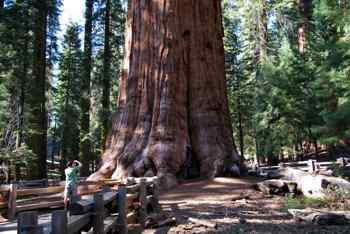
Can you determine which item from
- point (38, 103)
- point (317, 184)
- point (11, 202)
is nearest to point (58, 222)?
point (11, 202)

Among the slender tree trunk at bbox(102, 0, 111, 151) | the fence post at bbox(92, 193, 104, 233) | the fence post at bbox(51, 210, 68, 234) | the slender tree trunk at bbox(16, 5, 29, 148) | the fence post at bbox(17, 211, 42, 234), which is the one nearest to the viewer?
the fence post at bbox(17, 211, 42, 234)

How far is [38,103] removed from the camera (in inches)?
778

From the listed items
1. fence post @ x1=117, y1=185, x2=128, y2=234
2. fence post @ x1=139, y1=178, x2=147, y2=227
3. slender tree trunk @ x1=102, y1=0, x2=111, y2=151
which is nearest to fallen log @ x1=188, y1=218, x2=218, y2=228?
fence post @ x1=139, y1=178, x2=147, y2=227

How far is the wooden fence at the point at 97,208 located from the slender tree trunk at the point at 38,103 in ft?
27.8

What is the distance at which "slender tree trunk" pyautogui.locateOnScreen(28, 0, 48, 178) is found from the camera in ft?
63.8

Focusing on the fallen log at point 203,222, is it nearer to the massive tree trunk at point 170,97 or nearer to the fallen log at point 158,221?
the fallen log at point 158,221

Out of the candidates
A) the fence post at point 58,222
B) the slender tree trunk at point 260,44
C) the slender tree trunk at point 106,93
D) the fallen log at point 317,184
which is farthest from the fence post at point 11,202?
the slender tree trunk at point 260,44

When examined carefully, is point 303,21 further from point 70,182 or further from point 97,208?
point 97,208

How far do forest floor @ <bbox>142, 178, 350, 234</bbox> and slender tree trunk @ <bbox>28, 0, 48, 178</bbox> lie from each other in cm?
910

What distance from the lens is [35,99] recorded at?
64.7 feet

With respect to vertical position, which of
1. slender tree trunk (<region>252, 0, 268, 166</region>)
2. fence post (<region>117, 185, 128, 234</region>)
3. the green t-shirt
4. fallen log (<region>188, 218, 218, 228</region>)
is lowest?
fallen log (<region>188, 218, 218, 228</region>)

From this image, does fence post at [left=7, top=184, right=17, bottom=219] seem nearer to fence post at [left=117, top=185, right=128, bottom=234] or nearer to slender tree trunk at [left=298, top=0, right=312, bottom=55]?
fence post at [left=117, top=185, right=128, bottom=234]

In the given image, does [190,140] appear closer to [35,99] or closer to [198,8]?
[198,8]

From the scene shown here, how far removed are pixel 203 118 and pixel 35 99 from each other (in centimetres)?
895
